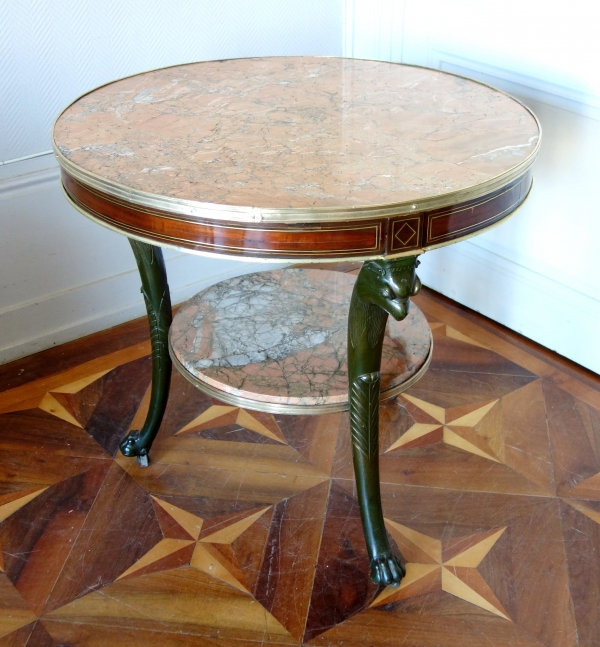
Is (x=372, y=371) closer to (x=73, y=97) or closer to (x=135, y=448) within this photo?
(x=135, y=448)

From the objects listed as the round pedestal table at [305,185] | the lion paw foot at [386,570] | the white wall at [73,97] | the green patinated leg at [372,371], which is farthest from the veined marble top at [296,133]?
the lion paw foot at [386,570]

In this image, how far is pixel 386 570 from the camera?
3.86ft

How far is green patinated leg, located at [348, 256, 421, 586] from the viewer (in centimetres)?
97

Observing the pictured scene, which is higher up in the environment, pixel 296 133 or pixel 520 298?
pixel 296 133

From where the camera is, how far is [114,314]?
1.86 meters

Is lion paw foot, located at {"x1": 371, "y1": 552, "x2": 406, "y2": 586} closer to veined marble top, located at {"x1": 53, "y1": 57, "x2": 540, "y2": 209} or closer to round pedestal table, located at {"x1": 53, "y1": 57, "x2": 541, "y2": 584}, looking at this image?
round pedestal table, located at {"x1": 53, "y1": 57, "x2": 541, "y2": 584}

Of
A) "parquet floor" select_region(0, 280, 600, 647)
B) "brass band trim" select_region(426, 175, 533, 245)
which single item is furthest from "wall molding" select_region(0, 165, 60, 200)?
"brass band trim" select_region(426, 175, 533, 245)

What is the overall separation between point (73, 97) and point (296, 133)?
2.38 ft

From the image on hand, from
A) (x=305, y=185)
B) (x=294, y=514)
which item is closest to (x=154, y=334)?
(x=294, y=514)

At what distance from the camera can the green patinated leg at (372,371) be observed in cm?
97

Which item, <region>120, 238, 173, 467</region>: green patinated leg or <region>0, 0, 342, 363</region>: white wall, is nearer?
<region>120, 238, 173, 467</region>: green patinated leg

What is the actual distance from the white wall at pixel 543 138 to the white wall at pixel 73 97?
0.90 ft

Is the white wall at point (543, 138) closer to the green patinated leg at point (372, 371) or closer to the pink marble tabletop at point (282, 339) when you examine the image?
the pink marble tabletop at point (282, 339)

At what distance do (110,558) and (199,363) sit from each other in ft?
1.17
